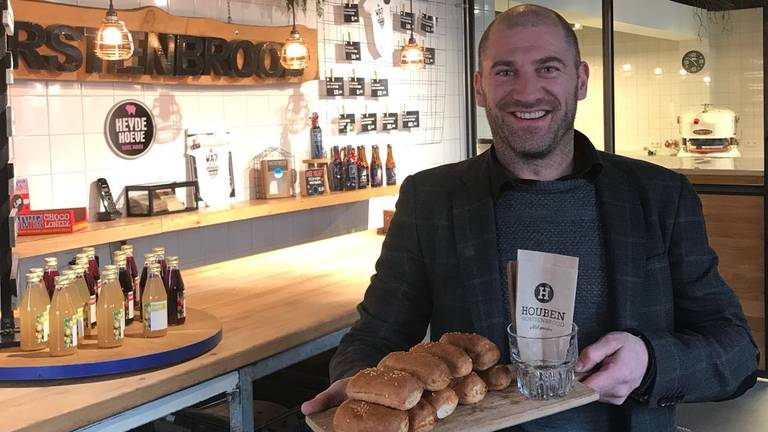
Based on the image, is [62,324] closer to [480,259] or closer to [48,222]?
[480,259]

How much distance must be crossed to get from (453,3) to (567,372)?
5765 mm

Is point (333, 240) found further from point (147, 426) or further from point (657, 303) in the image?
point (657, 303)

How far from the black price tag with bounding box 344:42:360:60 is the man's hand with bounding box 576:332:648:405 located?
4.42 metres

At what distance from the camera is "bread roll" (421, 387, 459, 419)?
136cm

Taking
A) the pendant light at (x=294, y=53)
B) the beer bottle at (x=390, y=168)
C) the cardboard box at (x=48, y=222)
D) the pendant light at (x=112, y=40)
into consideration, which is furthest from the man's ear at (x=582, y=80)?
the beer bottle at (x=390, y=168)

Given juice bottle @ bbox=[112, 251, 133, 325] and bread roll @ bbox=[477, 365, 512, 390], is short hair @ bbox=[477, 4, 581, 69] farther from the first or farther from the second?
juice bottle @ bbox=[112, 251, 133, 325]

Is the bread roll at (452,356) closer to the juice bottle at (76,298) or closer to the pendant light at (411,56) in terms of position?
the juice bottle at (76,298)

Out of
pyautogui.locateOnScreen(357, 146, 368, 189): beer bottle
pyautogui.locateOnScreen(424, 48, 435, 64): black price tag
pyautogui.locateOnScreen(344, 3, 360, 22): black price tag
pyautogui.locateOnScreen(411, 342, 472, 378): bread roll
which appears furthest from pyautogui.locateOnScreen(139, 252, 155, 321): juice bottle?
pyautogui.locateOnScreen(424, 48, 435, 64): black price tag

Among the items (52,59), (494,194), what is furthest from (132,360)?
(52,59)

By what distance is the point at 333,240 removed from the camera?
465cm

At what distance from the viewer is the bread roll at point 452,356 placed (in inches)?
56.3

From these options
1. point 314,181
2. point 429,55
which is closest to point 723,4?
point 429,55

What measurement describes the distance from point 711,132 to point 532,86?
4163 millimetres

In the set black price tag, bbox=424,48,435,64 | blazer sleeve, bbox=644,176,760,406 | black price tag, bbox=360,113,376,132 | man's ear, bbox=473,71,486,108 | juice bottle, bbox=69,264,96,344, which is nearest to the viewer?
blazer sleeve, bbox=644,176,760,406
